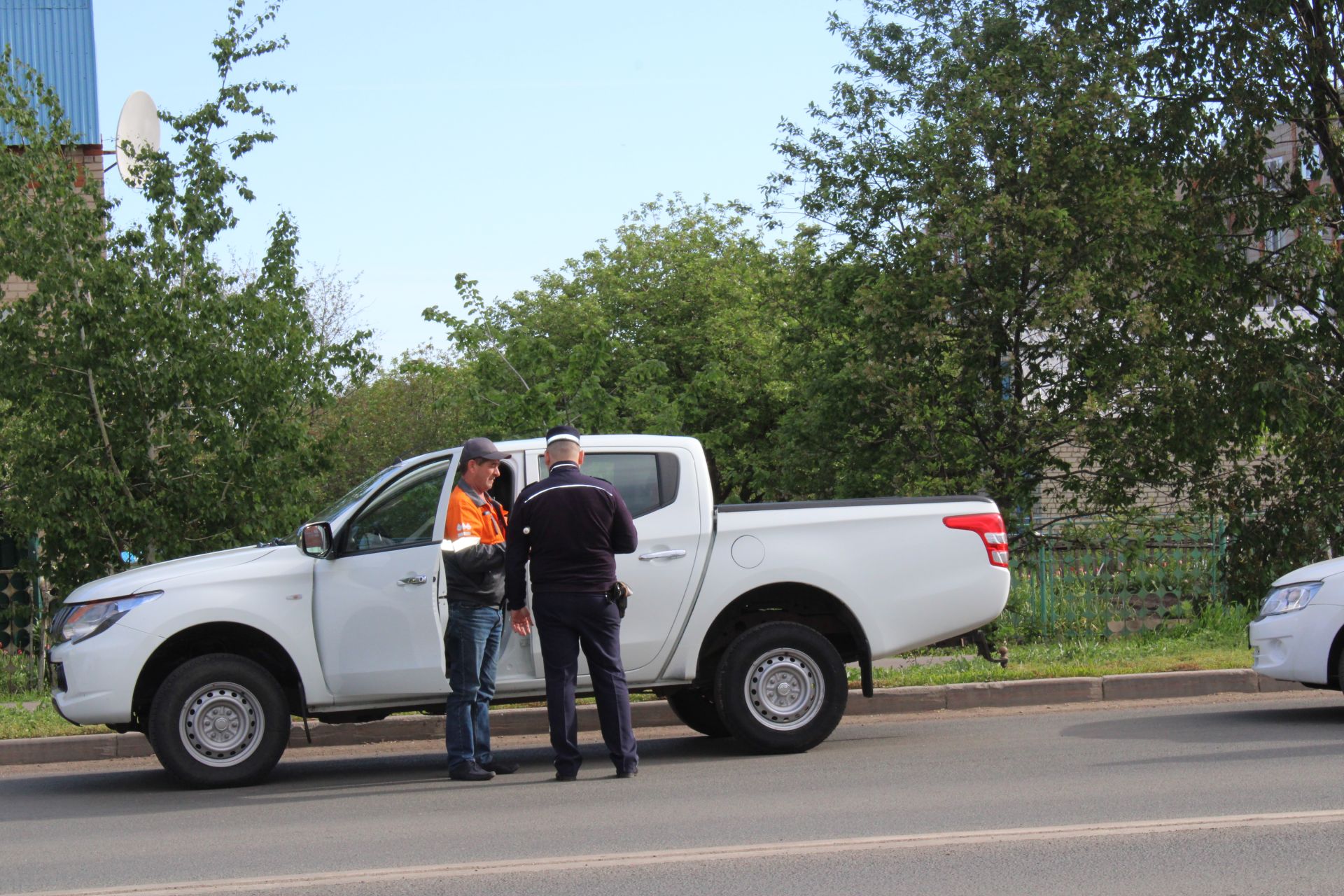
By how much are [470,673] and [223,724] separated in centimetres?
150

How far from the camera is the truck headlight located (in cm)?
827

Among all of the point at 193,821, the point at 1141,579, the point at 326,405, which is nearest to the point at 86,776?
the point at 193,821

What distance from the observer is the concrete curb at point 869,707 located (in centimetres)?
1005

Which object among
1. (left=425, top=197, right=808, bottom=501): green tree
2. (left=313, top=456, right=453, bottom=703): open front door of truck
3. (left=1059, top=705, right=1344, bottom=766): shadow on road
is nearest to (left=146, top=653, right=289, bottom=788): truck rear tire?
(left=313, top=456, right=453, bottom=703): open front door of truck

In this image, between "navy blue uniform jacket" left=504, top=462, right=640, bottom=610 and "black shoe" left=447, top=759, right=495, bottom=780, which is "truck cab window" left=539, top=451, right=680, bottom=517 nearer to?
"navy blue uniform jacket" left=504, top=462, right=640, bottom=610

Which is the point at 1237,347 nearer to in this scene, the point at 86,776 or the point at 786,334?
the point at 786,334

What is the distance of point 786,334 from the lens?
21391mm

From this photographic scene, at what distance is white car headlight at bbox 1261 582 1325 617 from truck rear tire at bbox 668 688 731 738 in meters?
3.79

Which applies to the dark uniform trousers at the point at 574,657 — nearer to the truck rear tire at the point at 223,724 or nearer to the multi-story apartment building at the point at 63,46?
the truck rear tire at the point at 223,724

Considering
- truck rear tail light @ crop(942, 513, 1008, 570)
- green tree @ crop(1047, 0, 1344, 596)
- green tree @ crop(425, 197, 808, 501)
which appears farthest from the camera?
green tree @ crop(425, 197, 808, 501)

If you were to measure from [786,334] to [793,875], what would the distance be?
16.3m

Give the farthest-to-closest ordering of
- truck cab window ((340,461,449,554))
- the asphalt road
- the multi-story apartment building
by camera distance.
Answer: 1. the multi-story apartment building
2. truck cab window ((340,461,449,554))
3. the asphalt road

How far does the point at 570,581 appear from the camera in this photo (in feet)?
25.9

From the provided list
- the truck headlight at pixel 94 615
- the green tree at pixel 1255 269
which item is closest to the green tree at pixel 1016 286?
the green tree at pixel 1255 269
